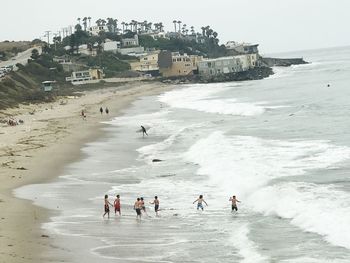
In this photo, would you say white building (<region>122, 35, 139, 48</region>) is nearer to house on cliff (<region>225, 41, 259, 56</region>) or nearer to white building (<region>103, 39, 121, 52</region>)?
white building (<region>103, 39, 121, 52</region>)

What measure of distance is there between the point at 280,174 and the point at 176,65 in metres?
101

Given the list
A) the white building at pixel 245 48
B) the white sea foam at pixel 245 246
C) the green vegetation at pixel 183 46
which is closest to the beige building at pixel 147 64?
the green vegetation at pixel 183 46

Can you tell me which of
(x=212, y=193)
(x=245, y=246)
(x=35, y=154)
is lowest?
(x=212, y=193)

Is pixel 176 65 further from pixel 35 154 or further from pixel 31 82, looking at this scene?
pixel 35 154

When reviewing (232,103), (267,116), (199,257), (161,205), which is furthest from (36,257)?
(232,103)

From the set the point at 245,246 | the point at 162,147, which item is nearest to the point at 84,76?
the point at 162,147

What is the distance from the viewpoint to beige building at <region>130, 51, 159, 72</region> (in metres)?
128

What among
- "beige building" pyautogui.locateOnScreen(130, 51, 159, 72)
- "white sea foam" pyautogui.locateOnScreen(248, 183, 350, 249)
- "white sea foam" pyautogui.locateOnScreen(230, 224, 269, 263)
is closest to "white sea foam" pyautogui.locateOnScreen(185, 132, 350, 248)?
"white sea foam" pyautogui.locateOnScreen(248, 183, 350, 249)

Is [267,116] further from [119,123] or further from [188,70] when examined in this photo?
[188,70]

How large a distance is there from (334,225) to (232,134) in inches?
863

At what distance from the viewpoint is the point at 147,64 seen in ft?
423

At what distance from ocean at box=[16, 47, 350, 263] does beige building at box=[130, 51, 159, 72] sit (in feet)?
278

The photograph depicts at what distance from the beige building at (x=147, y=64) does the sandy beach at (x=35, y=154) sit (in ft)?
184

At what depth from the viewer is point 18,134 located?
37.9 metres
